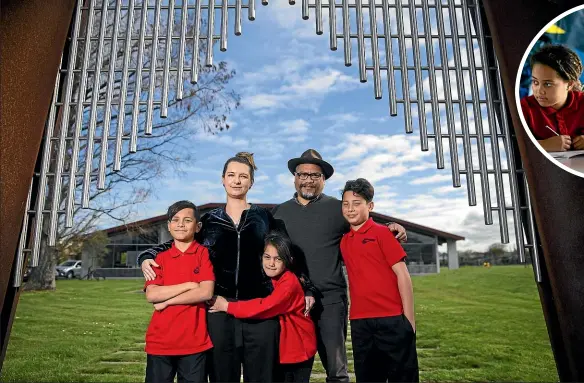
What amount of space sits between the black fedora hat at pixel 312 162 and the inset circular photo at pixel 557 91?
1030mm

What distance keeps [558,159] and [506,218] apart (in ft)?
1.27

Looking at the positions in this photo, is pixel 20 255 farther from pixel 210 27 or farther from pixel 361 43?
pixel 361 43

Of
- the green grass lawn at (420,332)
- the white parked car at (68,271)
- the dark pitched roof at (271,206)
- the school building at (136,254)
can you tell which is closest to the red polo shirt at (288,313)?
the green grass lawn at (420,332)

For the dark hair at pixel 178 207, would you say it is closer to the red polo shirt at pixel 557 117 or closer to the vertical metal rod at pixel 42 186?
the vertical metal rod at pixel 42 186

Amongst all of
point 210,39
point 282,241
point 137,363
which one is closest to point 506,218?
point 282,241

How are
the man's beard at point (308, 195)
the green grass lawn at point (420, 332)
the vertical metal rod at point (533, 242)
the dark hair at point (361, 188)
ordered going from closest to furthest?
the dark hair at point (361, 188)
the man's beard at point (308, 195)
the vertical metal rod at point (533, 242)
the green grass lawn at point (420, 332)

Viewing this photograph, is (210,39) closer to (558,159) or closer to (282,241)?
(282,241)

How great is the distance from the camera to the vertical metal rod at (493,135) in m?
2.65

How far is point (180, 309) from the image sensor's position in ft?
6.82

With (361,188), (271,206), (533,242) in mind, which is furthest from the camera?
(271,206)

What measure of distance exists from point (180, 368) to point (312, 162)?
3.52 feet

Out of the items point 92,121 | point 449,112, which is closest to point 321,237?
point 449,112

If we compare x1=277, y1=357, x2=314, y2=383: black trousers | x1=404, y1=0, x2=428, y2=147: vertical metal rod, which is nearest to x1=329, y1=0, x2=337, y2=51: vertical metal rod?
x1=404, y1=0, x2=428, y2=147: vertical metal rod

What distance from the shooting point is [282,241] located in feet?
7.00
